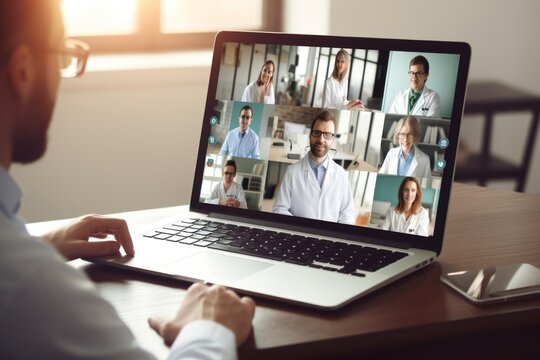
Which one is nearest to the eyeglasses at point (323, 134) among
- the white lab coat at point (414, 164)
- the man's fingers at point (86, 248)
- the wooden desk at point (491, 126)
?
the white lab coat at point (414, 164)

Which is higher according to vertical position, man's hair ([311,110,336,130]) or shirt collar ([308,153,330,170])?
man's hair ([311,110,336,130])

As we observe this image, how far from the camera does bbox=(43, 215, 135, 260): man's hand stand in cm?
119

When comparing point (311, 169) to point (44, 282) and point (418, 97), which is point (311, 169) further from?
point (44, 282)

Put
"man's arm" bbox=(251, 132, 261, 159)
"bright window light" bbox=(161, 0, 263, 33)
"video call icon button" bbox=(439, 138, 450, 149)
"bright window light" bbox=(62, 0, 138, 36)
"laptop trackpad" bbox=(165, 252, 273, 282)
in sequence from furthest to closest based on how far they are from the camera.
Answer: "bright window light" bbox=(161, 0, 263, 33) → "bright window light" bbox=(62, 0, 138, 36) → "man's arm" bbox=(251, 132, 261, 159) → "video call icon button" bbox=(439, 138, 450, 149) → "laptop trackpad" bbox=(165, 252, 273, 282)

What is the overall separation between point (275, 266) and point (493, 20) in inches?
89.4

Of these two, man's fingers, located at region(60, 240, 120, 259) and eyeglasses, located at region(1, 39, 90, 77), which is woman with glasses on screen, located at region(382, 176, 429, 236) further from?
eyeglasses, located at region(1, 39, 90, 77)

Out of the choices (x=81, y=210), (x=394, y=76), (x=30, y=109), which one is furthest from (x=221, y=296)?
(x=81, y=210)

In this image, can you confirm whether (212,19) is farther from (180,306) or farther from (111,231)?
(180,306)

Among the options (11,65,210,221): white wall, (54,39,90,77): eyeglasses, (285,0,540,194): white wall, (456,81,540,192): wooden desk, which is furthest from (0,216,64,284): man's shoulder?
(456,81,540,192): wooden desk

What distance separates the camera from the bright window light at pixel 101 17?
9.50 ft

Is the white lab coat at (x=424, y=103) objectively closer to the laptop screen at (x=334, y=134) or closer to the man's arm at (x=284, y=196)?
the laptop screen at (x=334, y=134)

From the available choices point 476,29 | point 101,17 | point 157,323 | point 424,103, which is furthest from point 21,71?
point 476,29

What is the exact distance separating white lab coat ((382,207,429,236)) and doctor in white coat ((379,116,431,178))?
0.06 m

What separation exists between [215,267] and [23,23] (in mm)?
483
